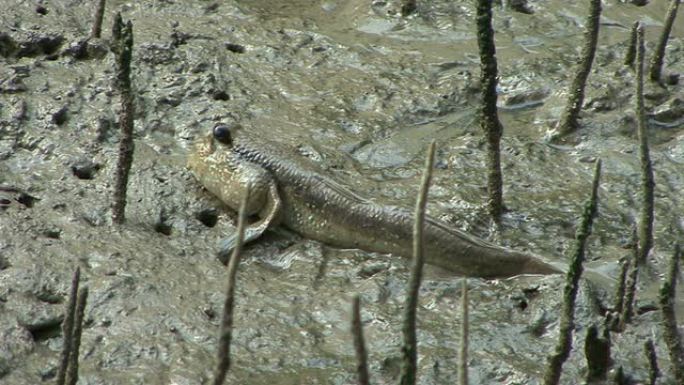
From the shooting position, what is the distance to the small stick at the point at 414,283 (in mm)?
2709

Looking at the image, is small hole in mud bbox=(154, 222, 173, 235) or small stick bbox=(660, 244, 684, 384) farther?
small hole in mud bbox=(154, 222, 173, 235)

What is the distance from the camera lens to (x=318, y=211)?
4.89m

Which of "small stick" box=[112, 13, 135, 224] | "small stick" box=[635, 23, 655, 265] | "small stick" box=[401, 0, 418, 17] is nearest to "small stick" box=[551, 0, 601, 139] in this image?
"small stick" box=[635, 23, 655, 265]

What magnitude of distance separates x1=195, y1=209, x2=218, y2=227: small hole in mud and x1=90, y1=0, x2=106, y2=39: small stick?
1.61 m

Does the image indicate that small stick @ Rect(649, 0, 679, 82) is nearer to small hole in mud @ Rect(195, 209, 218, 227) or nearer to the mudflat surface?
the mudflat surface

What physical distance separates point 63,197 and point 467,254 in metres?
1.87

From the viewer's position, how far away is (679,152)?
5477 mm

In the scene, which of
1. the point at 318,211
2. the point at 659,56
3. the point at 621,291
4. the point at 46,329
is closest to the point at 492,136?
the point at 318,211

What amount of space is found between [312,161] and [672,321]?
6.87 feet

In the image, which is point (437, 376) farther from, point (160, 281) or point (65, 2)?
point (65, 2)

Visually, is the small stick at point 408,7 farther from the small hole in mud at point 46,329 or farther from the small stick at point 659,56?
the small hole in mud at point 46,329

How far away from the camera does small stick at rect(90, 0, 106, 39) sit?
19.8 feet

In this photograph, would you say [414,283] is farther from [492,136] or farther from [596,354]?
[492,136]

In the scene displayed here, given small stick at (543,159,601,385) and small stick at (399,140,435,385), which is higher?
small stick at (399,140,435,385)
